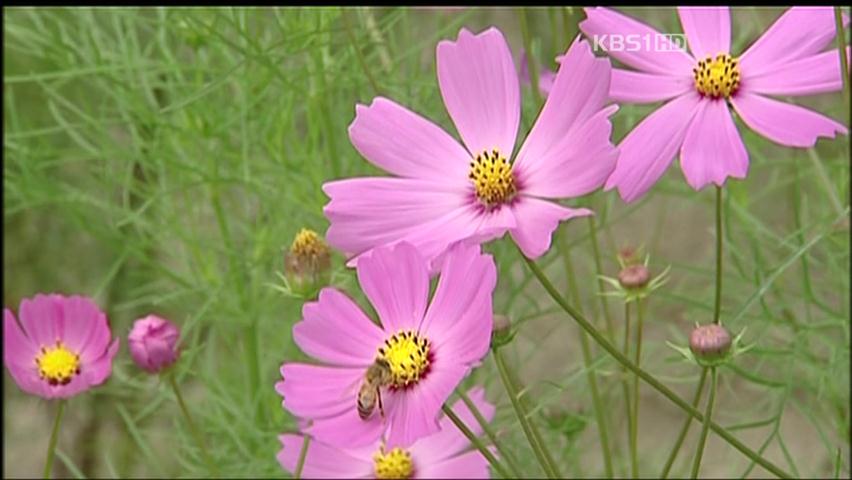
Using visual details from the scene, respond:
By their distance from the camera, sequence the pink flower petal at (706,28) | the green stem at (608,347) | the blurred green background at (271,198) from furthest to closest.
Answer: the blurred green background at (271,198), the pink flower petal at (706,28), the green stem at (608,347)

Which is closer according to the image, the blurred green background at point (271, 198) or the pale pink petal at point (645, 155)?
the pale pink petal at point (645, 155)

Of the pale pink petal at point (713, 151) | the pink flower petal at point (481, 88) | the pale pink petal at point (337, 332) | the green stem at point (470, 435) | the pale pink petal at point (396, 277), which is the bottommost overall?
the green stem at point (470, 435)

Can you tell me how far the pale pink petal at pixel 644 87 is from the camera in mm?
491

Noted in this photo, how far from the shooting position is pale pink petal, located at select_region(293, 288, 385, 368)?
463 mm

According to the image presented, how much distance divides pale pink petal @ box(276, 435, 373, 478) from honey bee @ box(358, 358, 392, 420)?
134 mm

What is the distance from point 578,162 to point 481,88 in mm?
54

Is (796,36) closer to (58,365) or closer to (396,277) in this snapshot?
(396,277)

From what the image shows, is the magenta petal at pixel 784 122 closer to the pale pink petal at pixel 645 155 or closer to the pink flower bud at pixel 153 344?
the pale pink petal at pixel 645 155

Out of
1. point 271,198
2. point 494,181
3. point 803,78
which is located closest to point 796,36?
point 803,78

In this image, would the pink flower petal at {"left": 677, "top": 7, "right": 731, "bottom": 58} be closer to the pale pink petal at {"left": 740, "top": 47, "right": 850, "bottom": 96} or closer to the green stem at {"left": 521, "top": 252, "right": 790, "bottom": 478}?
the pale pink petal at {"left": 740, "top": 47, "right": 850, "bottom": 96}

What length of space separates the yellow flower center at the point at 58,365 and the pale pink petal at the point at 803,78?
0.91ft

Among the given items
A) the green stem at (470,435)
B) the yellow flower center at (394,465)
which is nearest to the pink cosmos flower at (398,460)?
the yellow flower center at (394,465)

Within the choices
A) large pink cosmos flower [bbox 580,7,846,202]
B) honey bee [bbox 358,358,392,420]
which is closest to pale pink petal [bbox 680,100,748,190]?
large pink cosmos flower [bbox 580,7,846,202]

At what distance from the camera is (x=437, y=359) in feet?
1.46
